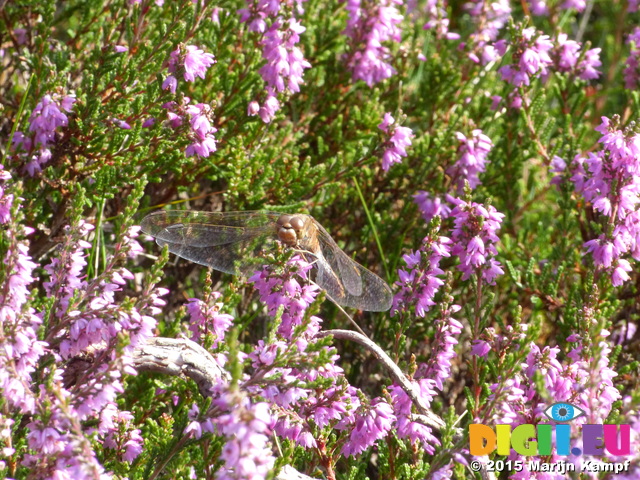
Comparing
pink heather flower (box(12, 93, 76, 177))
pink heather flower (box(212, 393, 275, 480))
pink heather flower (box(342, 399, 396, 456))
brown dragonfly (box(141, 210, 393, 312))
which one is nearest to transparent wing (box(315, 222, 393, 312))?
brown dragonfly (box(141, 210, 393, 312))

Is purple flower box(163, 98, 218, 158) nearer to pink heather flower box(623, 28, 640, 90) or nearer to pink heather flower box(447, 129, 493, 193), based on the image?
pink heather flower box(447, 129, 493, 193)

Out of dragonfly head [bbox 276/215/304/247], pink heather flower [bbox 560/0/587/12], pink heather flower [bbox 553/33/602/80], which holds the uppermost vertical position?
pink heather flower [bbox 560/0/587/12]

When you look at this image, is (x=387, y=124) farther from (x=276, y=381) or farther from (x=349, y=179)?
(x=276, y=381)

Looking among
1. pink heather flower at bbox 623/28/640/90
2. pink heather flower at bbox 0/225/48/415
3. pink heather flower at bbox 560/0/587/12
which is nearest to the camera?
pink heather flower at bbox 0/225/48/415

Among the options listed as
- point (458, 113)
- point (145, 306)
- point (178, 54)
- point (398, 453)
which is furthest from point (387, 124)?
point (145, 306)

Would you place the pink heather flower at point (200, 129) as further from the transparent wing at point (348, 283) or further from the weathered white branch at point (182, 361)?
the weathered white branch at point (182, 361)

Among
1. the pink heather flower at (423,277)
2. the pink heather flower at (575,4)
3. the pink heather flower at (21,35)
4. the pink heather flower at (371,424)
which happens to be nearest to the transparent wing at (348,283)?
the pink heather flower at (423,277)
